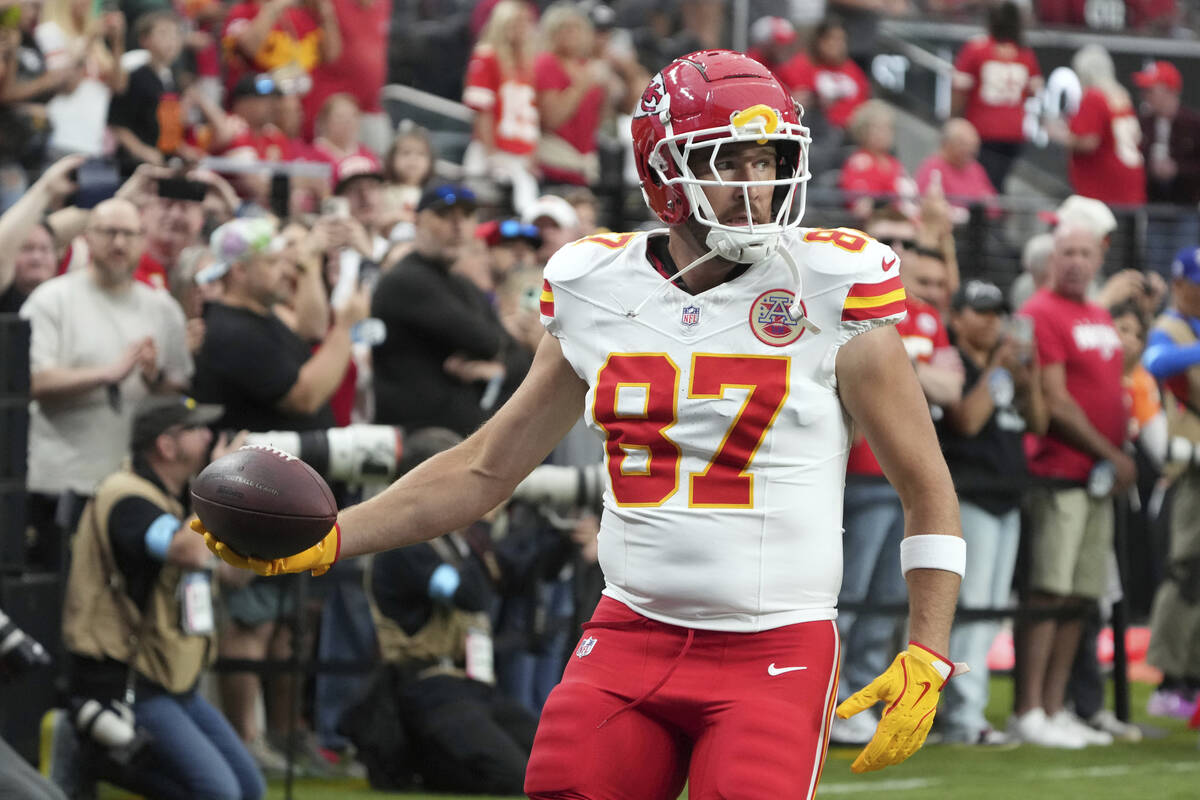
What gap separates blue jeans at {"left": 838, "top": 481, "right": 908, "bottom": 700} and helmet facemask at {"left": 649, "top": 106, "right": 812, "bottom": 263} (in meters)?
4.81

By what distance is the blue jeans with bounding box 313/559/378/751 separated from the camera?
7.70 meters

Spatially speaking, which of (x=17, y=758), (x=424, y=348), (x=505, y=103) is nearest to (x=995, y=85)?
(x=505, y=103)

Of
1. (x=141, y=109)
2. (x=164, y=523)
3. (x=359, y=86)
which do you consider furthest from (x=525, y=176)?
(x=164, y=523)

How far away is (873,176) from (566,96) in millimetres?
2264

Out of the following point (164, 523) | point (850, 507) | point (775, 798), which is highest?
point (775, 798)

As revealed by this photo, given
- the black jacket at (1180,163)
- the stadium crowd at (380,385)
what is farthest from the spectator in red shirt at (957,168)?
the black jacket at (1180,163)

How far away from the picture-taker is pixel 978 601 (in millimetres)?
8555

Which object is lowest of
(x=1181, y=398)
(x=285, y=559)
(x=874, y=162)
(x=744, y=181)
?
(x=1181, y=398)

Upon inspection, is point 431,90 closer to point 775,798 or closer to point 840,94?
point 840,94

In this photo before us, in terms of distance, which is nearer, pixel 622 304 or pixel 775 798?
pixel 775 798

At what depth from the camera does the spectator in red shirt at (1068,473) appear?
858cm

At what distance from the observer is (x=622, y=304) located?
3.61m

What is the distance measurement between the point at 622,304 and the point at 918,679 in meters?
0.88

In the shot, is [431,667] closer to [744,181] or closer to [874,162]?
[744,181]
